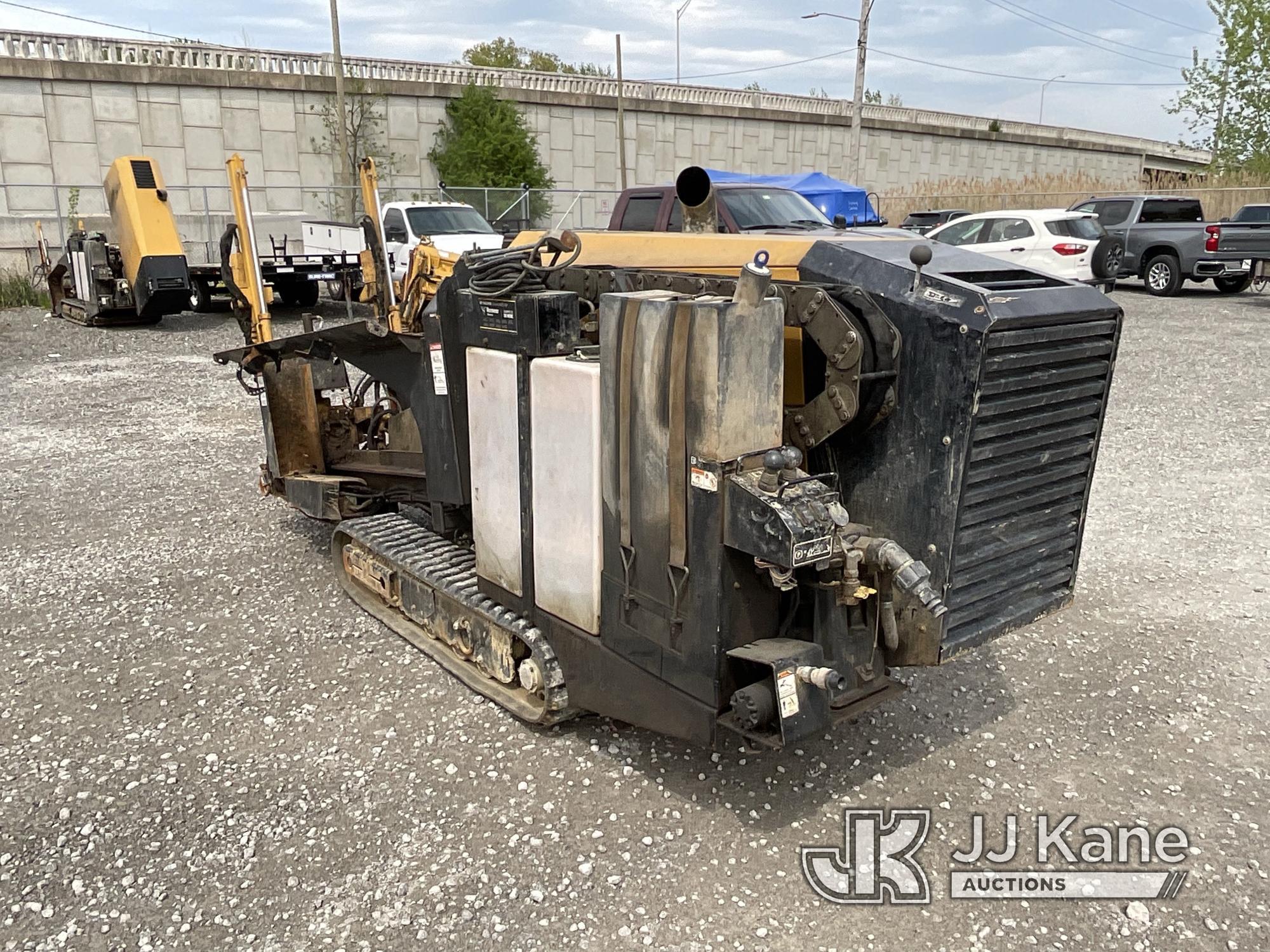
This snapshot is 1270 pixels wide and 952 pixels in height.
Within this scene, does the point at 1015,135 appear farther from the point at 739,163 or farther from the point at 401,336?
the point at 401,336

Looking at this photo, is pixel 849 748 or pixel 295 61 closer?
pixel 849 748

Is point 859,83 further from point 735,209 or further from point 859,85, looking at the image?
point 735,209

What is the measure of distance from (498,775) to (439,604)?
1104 mm

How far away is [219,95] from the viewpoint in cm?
2433

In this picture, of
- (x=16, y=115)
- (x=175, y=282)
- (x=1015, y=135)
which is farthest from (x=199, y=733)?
(x=1015, y=135)

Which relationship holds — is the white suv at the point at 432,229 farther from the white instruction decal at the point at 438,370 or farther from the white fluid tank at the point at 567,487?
the white fluid tank at the point at 567,487

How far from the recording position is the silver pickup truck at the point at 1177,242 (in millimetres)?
17172

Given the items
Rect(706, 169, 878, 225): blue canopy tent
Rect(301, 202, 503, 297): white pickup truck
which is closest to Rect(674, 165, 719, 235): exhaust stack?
Rect(301, 202, 503, 297): white pickup truck

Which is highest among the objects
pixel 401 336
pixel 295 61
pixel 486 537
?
pixel 295 61

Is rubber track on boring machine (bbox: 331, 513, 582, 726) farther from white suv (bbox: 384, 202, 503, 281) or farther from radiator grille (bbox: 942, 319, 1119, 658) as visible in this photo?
white suv (bbox: 384, 202, 503, 281)

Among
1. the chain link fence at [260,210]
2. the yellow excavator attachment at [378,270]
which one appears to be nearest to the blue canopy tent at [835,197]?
Result: the chain link fence at [260,210]

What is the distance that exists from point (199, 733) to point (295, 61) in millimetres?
25603

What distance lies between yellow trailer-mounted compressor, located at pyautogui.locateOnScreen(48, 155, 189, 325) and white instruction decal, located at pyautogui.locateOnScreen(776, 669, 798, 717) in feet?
42.8

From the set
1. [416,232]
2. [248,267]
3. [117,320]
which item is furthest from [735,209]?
[117,320]
